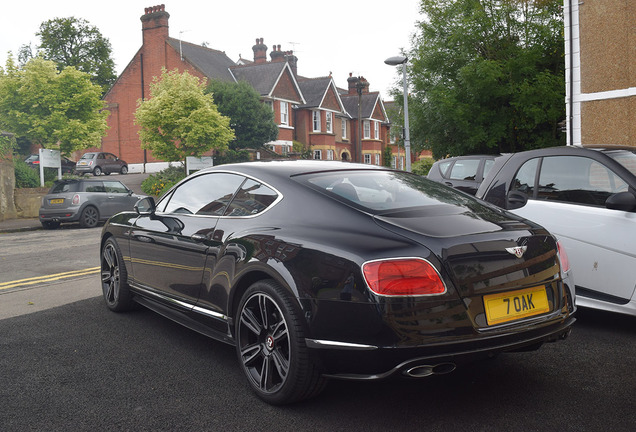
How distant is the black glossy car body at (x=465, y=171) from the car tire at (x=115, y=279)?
6.44 m

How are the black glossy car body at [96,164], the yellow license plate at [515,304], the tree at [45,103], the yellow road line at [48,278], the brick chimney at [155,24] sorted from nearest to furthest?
the yellow license plate at [515,304] → the yellow road line at [48,278] → the tree at [45,103] → the black glossy car body at [96,164] → the brick chimney at [155,24]

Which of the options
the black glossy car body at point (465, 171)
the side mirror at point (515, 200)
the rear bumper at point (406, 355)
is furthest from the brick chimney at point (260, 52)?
the rear bumper at point (406, 355)

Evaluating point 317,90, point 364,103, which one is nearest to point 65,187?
point 317,90

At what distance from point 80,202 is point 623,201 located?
17.5 meters

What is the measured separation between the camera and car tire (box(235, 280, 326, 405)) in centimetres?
325

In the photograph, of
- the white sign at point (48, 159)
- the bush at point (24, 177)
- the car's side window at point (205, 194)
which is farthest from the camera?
the white sign at point (48, 159)

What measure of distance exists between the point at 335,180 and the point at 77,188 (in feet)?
56.4

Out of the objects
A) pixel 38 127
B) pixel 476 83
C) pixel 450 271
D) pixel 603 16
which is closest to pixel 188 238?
pixel 450 271

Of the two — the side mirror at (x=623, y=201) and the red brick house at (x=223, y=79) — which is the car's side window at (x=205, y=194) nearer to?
the side mirror at (x=623, y=201)

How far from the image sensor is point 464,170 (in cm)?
1145

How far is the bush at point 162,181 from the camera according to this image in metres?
31.2

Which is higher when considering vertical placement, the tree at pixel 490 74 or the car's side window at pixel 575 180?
the tree at pixel 490 74

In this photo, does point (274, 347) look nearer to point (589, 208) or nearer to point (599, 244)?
point (599, 244)

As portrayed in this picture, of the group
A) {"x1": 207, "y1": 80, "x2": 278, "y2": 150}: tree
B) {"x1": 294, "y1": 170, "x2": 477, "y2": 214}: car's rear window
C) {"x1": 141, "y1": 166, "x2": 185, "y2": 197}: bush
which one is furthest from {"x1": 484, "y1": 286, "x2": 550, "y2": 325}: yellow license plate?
{"x1": 207, "y1": 80, "x2": 278, "y2": 150}: tree
